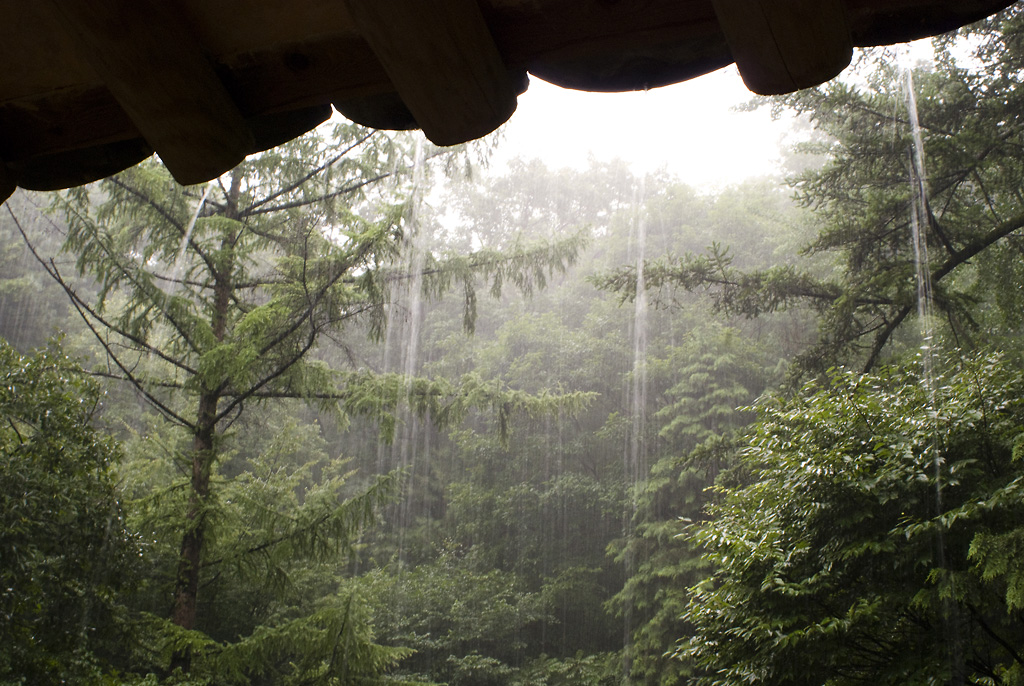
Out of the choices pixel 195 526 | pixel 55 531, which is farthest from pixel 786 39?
pixel 195 526

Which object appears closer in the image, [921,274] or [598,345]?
[921,274]

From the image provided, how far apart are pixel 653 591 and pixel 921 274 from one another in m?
8.21

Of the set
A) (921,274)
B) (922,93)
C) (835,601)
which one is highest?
(922,93)

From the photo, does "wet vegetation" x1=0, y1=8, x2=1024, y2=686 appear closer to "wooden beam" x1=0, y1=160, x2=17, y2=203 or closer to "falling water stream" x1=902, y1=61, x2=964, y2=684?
"falling water stream" x1=902, y1=61, x2=964, y2=684

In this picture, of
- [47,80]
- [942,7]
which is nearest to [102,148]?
[47,80]

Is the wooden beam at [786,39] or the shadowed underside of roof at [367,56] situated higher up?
the shadowed underside of roof at [367,56]

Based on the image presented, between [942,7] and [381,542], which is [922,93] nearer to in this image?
[942,7]

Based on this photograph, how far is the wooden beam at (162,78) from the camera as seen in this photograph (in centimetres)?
89

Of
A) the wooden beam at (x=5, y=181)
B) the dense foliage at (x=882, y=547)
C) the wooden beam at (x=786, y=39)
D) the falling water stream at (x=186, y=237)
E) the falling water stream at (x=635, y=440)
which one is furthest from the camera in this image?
the falling water stream at (x=635, y=440)

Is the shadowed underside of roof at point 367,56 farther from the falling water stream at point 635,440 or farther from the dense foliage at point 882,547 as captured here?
the falling water stream at point 635,440

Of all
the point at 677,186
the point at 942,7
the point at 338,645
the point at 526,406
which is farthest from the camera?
the point at 677,186

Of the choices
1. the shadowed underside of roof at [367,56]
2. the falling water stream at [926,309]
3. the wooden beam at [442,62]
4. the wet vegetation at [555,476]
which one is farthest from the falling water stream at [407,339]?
the wooden beam at [442,62]

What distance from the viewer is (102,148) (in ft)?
3.81

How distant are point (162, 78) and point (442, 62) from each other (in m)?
0.40
